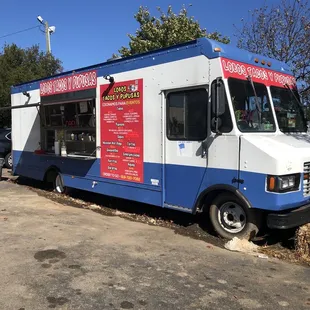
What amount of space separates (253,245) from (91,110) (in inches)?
170

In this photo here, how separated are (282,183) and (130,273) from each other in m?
2.25

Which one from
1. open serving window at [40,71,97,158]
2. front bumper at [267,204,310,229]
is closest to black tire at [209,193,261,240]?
front bumper at [267,204,310,229]

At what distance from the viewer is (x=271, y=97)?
19.7ft

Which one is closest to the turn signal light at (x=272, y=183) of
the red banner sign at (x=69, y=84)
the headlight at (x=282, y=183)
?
the headlight at (x=282, y=183)

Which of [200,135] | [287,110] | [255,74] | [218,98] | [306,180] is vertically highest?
[255,74]

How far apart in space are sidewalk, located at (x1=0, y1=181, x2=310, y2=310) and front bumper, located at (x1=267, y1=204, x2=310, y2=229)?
1.58 ft

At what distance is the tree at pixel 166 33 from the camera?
17.4m

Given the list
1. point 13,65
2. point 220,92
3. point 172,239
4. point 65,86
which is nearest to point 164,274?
point 172,239

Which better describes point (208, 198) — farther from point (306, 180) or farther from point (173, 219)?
point (306, 180)

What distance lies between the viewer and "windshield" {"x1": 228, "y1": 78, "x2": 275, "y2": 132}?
18.0 feet

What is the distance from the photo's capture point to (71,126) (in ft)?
28.5

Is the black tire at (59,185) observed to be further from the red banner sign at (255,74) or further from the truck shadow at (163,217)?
the red banner sign at (255,74)

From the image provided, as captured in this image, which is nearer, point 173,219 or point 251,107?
point 251,107

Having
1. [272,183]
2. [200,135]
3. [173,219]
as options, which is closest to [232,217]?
[272,183]
